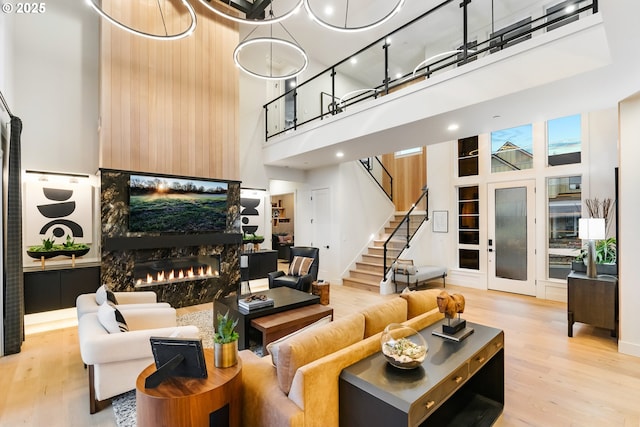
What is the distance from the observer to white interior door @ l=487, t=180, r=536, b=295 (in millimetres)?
6180

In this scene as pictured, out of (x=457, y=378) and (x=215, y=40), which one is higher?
(x=215, y=40)

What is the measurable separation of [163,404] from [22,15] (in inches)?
265

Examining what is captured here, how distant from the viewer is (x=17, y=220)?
3748mm

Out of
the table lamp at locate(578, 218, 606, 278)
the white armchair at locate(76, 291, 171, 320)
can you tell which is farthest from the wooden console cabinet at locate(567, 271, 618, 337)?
the white armchair at locate(76, 291, 171, 320)

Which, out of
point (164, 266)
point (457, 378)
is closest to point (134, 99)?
point (164, 266)

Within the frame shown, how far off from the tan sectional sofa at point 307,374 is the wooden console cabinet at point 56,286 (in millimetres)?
4127

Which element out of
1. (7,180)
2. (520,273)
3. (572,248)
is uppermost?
(7,180)

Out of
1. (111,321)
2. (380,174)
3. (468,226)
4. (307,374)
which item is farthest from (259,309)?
(380,174)

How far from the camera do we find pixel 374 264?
24.8 ft

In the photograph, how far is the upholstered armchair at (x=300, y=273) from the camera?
5.46 meters

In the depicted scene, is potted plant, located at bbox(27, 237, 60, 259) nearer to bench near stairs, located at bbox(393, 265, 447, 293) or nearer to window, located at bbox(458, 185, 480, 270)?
bench near stairs, located at bbox(393, 265, 447, 293)

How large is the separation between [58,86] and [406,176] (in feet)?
27.7

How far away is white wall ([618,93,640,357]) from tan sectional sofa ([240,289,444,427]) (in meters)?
3.47

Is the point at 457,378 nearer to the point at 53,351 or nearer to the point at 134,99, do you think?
the point at 53,351
